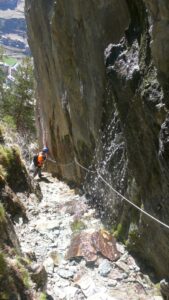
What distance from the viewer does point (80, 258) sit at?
10609mm

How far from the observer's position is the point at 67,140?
20.7 meters

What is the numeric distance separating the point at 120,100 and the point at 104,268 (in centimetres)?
415

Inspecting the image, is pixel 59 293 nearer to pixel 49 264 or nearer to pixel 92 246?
pixel 49 264

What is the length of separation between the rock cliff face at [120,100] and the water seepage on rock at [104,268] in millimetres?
937

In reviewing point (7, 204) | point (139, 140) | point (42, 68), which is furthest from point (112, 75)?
point (42, 68)

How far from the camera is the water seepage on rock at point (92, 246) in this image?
1065 centimetres

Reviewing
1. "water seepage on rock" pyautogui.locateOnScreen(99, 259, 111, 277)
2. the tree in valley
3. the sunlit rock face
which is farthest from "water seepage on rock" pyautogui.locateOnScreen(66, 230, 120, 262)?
the tree in valley

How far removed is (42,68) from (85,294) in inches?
598

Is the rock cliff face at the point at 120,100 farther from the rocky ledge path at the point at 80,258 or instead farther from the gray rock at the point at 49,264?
the gray rock at the point at 49,264

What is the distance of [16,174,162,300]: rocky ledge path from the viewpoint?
9430 mm

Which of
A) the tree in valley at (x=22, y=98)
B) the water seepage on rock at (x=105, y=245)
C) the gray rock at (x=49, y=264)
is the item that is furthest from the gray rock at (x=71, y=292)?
the tree in valley at (x=22, y=98)

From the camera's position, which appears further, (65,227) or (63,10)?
(63,10)

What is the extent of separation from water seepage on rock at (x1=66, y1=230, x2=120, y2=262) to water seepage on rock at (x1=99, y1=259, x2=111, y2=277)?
8.4 inches

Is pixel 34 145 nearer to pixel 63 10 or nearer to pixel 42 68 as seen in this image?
pixel 42 68
